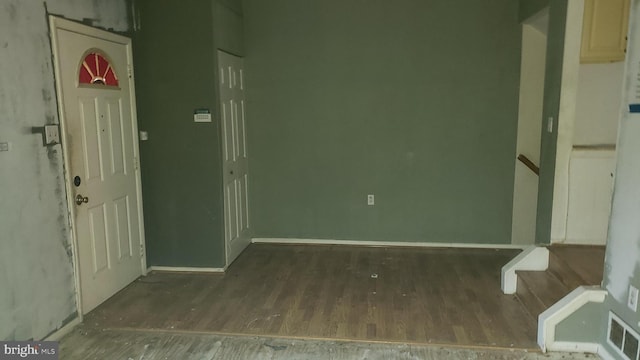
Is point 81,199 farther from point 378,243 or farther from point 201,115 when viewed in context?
point 378,243

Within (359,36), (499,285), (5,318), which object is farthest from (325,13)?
(5,318)

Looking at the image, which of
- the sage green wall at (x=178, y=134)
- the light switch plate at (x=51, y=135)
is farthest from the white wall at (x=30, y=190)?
the sage green wall at (x=178, y=134)

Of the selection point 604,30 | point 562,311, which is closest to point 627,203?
point 562,311

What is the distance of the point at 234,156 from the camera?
4473 mm

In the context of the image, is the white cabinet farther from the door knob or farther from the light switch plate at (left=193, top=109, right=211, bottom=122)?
the door knob

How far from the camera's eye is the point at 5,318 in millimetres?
2525

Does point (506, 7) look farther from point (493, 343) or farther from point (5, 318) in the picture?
point (5, 318)

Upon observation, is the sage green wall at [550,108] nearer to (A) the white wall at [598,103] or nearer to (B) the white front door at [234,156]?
(A) the white wall at [598,103]

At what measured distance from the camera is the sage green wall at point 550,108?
129 inches

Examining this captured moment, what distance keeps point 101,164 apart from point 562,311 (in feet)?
10.7

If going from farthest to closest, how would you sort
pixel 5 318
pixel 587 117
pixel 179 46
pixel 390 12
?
pixel 390 12 → pixel 179 46 → pixel 587 117 → pixel 5 318

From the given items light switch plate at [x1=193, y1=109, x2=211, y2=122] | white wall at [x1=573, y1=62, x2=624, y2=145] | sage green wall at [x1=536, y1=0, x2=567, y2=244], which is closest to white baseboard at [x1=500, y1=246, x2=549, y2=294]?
sage green wall at [x1=536, y1=0, x2=567, y2=244]

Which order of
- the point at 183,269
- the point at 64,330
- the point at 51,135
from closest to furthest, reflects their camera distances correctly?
1. the point at 51,135
2. the point at 64,330
3. the point at 183,269

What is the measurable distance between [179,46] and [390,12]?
2068 millimetres
